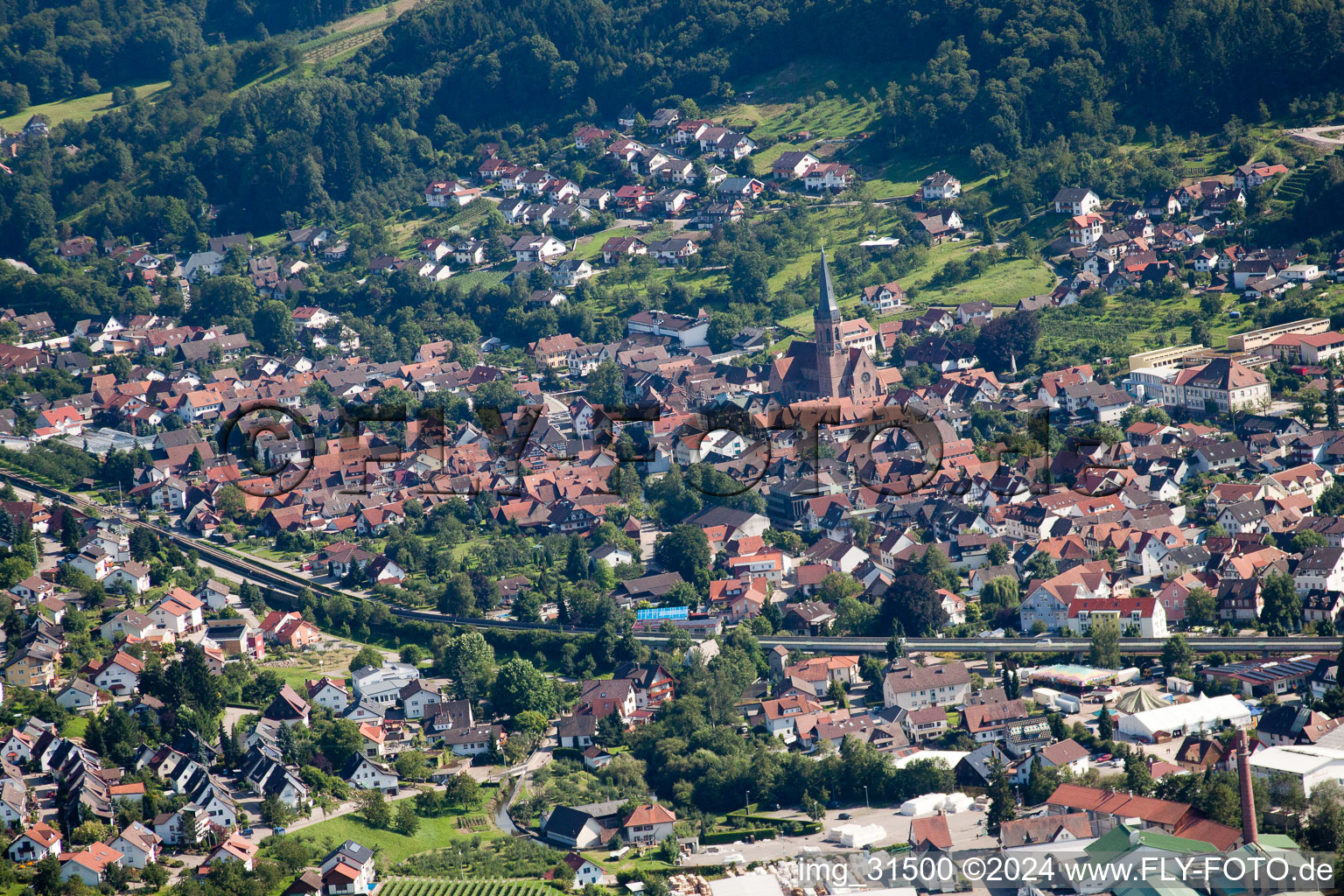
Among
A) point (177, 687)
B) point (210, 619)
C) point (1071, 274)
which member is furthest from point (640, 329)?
point (177, 687)

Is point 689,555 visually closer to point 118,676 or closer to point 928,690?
point 928,690

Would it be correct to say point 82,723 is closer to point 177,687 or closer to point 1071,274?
point 177,687

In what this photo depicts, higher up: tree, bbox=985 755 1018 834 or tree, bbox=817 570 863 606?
tree, bbox=985 755 1018 834

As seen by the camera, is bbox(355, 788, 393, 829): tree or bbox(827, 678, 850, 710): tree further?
bbox(827, 678, 850, 710): tree

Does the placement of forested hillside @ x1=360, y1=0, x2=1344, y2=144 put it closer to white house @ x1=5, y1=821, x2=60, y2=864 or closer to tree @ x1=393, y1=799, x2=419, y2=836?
tree @ x1=393, y1=799, x2=419, y2=836

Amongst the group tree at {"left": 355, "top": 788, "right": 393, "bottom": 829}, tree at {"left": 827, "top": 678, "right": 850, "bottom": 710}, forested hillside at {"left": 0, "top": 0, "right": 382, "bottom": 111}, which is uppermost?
forested hillside at {"left": 0, "top": 0, "right": 382, "bottom": 111}

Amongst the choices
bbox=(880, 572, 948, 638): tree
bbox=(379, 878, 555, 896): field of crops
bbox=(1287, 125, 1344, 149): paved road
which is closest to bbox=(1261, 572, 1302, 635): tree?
bbox=(880, 572, 948, 638): tree

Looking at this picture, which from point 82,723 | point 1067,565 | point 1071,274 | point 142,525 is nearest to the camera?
point 82,723
